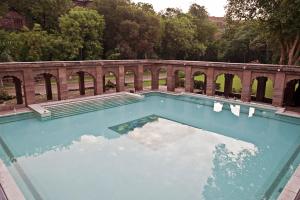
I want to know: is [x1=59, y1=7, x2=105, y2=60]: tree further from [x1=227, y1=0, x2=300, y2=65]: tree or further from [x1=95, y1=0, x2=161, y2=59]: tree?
[x1=227, y1=0, x2=300, y2=65]: tree

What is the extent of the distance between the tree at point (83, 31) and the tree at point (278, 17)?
50.2 feet

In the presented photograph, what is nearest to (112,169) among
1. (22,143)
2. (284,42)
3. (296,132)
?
(22,143)

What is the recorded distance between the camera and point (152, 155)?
1026 centimetres

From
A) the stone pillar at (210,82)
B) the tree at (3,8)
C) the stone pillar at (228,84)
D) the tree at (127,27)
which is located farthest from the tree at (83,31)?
the stone pillar at (228,84)

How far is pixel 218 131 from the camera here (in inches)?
526

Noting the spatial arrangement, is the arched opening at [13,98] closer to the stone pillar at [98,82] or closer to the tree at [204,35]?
the stone pillar at [98,82]

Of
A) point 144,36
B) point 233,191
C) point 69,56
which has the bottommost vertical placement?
point 233,191

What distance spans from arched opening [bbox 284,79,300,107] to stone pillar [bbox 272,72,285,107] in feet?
4.76

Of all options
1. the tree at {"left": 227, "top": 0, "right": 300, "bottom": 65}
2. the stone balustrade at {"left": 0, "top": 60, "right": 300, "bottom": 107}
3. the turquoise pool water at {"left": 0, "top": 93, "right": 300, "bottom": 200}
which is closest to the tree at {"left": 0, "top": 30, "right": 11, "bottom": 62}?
the stone balustrade at {"left": 0, "top": 60, "right": 300, "bottom": 107}

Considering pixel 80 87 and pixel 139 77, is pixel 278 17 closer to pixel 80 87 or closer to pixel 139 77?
pixel 139 77

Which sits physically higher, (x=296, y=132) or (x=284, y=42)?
(x=284, y=42)

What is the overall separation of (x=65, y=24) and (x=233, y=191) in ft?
78.3

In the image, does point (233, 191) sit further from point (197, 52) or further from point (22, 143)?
point (197, 52)

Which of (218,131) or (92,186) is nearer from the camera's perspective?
(92,186)
